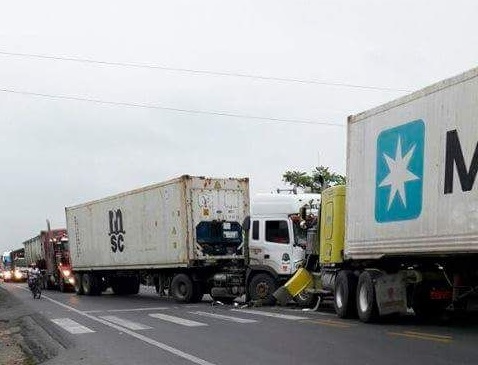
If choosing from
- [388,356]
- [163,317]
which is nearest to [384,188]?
[388,356]

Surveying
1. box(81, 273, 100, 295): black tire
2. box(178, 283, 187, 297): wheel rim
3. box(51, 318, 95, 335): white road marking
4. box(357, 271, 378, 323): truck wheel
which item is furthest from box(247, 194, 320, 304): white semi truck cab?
box(81, 273, 100, 295): black tire

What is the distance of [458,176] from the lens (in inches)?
433

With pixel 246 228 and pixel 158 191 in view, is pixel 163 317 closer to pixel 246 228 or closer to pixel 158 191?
pixel 246 228

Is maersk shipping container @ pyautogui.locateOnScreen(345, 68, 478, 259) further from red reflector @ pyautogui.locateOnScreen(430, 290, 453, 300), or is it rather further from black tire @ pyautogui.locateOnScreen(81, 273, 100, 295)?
black tire @ pyautogui.locateOnScreen(81, 273, 100, 295)

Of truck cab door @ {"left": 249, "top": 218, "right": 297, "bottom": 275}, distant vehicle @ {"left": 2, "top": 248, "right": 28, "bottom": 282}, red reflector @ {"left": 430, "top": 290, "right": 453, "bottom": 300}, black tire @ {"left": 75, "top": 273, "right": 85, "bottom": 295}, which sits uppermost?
truck cab door @ {"left": 249, "top": 218, "right": 297, "bottom": 275}

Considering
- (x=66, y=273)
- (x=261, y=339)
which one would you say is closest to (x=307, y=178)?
(x=66, y=273)

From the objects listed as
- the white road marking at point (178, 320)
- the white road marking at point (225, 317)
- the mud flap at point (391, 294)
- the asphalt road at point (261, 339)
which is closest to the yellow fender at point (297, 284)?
the asphalt road at point (261, 339)

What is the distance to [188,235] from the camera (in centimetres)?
2128

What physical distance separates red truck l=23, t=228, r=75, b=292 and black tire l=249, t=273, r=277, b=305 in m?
17.8

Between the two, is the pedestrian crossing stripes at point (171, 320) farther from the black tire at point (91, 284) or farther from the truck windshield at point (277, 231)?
the black tire at point (91, 284)

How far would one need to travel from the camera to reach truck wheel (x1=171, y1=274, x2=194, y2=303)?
21.7 m

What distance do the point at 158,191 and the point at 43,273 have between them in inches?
773

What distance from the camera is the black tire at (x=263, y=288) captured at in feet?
62.6

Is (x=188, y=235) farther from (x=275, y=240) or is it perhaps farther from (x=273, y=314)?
(x=273, y=314)
